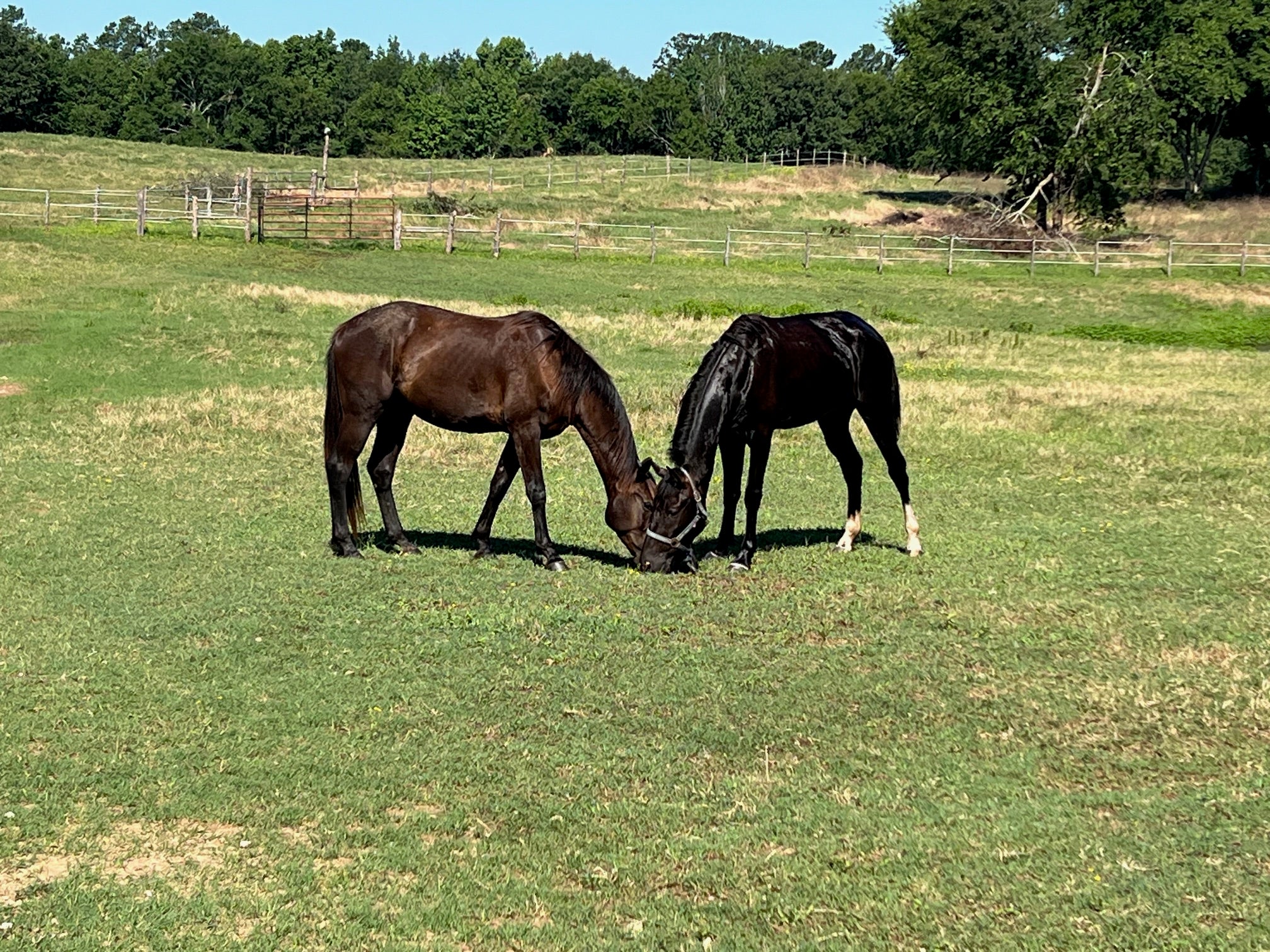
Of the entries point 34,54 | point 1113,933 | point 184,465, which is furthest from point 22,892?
point 34,54

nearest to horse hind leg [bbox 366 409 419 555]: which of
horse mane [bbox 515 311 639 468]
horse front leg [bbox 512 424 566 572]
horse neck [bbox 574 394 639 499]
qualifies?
horse front leg [bbox 512 424 566 572]

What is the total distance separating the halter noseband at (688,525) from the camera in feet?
35.3

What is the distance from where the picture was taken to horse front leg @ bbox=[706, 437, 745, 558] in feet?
38.2

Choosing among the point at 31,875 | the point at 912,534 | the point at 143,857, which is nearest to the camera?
the point at 31,875

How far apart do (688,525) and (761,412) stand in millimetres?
1146

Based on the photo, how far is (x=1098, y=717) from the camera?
7746 mm

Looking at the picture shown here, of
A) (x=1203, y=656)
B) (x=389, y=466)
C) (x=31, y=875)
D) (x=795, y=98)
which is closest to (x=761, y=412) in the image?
(x=389, y=466)

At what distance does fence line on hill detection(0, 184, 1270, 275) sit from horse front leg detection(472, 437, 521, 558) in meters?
31.2

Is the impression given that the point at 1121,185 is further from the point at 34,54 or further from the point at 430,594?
the point at 34,54

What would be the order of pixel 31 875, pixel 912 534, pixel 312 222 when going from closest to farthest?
1. pixel 31 875
2. pixel 912 534
3. pixel 312 222

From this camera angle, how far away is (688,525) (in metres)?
10.9

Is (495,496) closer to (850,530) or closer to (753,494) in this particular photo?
(753,494)

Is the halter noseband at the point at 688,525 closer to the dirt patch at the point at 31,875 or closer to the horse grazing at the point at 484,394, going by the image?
the horse grazing at the point at 484,394

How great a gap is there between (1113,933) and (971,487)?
33.9ft
